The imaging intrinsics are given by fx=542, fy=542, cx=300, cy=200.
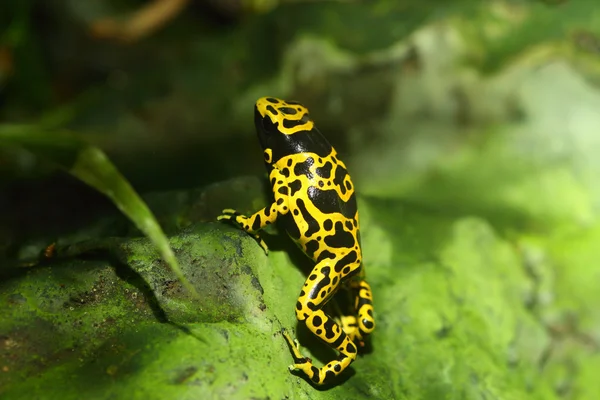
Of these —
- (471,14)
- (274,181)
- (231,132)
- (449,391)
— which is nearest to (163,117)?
(231,132)

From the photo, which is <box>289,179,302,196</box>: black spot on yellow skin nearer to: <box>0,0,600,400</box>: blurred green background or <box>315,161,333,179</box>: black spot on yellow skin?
<box>315,161,333,179</box>: black spot on yellow skin

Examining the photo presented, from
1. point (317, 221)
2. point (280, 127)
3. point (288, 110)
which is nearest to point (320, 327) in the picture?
point (317, 221)

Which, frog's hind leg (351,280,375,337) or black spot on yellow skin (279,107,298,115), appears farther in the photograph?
black spot on yellow skin (279,107,298,115)

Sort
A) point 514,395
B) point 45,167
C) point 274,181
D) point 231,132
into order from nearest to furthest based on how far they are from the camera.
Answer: point 274,181, point 514,395, point 45,167, point 231,132

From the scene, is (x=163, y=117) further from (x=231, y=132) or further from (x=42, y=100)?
(x=42, y=100)

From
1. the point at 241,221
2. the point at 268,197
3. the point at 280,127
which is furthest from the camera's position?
the point at 268,197

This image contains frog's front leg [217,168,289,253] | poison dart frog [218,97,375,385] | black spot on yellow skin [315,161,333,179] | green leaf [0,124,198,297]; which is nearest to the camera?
green leaf [0,124,198,297]

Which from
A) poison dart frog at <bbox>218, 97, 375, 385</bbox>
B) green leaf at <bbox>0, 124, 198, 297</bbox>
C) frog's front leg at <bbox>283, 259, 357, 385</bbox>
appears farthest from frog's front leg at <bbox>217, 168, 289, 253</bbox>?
green leaf at <bbox>0, 124, 198, 297</bbox>

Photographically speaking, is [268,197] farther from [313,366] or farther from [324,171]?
[313,366]
